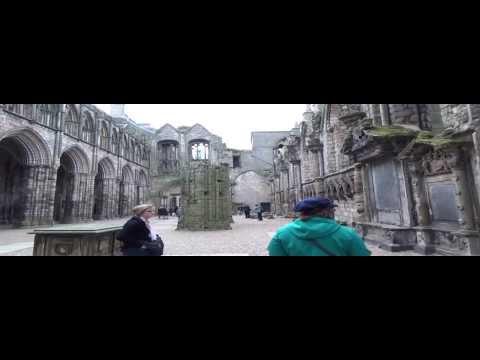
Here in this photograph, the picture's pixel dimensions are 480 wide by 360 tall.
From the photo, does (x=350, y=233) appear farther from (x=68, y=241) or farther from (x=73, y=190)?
(x=73, y=190)

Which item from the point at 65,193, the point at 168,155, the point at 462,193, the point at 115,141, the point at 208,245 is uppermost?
the point at 168,155

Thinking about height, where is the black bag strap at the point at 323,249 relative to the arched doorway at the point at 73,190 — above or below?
below

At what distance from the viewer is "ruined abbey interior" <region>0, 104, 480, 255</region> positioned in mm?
5251

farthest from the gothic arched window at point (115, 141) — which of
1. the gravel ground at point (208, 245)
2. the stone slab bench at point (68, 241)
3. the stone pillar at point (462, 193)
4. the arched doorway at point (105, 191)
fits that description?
the stone pillar at point (462, 193)

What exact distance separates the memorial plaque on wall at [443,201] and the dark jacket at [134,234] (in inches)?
236

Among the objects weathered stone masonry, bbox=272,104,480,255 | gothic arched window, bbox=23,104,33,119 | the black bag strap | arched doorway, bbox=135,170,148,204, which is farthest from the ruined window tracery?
the black bag strap

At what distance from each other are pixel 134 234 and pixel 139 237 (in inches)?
2.9

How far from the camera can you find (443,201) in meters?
5.30

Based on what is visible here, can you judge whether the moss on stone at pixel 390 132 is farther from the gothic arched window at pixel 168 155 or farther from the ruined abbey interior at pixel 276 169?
the gothic arched window at pixel 168 155

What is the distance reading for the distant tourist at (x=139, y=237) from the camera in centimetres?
303

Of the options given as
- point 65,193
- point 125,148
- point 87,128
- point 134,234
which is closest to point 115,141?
point 125,148

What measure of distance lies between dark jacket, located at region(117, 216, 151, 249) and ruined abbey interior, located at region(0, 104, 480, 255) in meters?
5.53

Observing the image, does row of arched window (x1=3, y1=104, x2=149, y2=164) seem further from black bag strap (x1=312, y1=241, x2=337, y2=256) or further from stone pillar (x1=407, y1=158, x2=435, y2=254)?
stone pillar (x1=407, y1=158, x2=435, y2=254)
